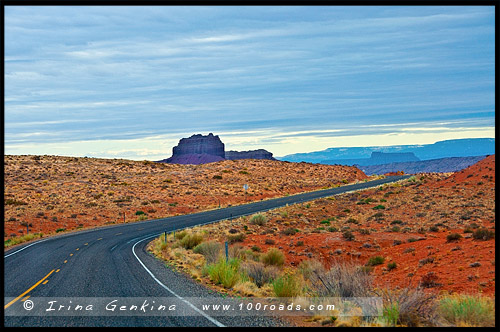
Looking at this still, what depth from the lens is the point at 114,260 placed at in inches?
944

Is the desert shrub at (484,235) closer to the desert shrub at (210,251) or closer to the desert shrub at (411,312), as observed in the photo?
the desert shrub at (210,251)

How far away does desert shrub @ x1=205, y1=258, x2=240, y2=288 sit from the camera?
55.0 ft

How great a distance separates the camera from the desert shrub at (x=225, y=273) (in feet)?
55.0

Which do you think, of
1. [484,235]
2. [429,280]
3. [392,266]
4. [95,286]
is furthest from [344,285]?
[484,235]

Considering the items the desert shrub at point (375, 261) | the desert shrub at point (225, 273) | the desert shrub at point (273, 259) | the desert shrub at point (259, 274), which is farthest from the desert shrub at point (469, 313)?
the desert shrub at point (273, 259)

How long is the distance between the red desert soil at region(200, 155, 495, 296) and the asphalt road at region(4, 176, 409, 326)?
6823 millimetres

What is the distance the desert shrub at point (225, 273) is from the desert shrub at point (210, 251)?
130 inches

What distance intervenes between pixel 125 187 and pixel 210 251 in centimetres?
6024

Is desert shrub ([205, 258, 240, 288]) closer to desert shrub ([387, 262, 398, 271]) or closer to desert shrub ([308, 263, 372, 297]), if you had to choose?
desert shrub ([308, 263, 372, 297])

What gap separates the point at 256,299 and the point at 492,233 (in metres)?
17.3

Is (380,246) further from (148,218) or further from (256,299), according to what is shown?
(148,218)
